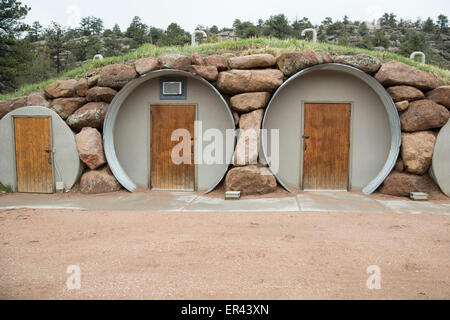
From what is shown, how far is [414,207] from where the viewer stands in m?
6.58

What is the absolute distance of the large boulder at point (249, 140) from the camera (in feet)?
24.6

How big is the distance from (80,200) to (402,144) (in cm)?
695

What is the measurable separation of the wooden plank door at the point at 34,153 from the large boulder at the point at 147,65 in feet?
7.92

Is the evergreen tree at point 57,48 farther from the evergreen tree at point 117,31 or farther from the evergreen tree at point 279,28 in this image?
the evergreen tree at point 279,28

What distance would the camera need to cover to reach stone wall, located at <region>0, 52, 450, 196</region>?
740 centimetres

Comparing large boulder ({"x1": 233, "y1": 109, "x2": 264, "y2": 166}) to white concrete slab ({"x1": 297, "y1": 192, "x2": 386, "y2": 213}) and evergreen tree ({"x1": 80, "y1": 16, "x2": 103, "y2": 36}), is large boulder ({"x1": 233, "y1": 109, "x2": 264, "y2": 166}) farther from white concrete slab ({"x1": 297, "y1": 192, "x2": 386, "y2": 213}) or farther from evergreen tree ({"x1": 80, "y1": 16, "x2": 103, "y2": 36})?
evergreen tree ({"x1": 80, "y1": 16, "x2": 103, "y2": 36})

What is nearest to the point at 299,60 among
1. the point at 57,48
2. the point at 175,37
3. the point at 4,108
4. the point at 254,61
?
the point at 254,61

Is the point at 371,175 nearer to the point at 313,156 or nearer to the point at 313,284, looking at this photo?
the point at 313,156

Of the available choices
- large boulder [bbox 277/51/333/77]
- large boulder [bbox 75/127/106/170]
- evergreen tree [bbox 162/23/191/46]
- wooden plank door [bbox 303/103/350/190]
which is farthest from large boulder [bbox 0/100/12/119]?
evergreen tree [bbox 162/23/191/46]

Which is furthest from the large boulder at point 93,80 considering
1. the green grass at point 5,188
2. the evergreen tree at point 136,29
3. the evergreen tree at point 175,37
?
the evergreen tree at point 136,29

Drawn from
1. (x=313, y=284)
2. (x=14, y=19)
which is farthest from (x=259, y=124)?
(x=14, y=19)

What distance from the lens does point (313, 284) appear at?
3.32 m

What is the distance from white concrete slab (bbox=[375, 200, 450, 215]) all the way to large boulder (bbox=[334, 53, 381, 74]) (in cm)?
290

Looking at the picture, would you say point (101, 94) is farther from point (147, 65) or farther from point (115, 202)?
point (115, 202)
